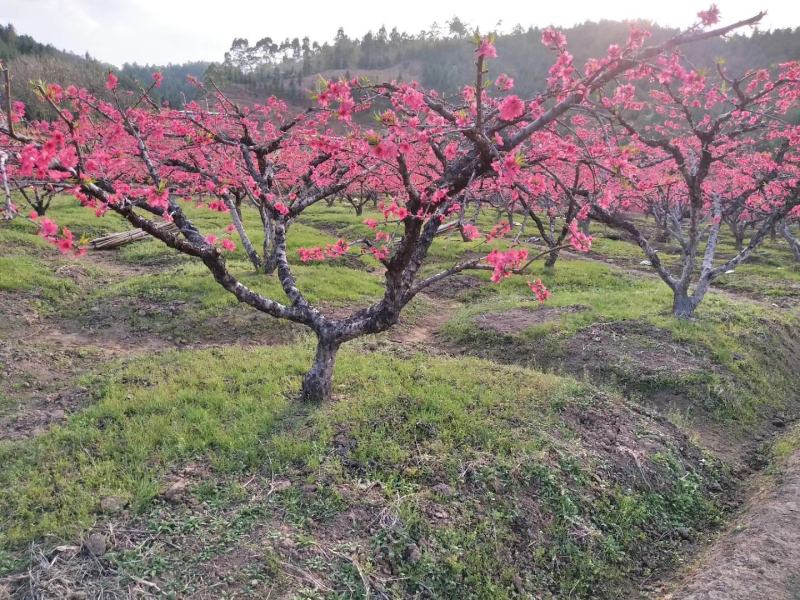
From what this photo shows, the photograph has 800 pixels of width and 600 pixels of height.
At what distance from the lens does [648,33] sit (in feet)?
17.3

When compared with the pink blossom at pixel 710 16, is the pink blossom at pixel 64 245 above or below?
below

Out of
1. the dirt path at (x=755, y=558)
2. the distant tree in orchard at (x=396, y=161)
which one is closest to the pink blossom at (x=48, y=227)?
the distant tree in orchard at (x=396, y=161)

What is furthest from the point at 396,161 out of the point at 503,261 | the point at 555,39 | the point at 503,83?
the point at 555,39

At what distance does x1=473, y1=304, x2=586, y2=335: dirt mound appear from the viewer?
38.2 ft

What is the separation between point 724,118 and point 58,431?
12.2m

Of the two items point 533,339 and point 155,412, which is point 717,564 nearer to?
point 533,339

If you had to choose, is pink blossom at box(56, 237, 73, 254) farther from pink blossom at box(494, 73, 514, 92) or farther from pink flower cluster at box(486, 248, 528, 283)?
pink blossom at box(494, 73, 514, 92)

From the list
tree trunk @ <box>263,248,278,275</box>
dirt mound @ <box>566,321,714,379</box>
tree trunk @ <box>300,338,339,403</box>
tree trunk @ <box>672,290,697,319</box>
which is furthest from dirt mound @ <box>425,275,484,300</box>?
tree trunk @ <box>300,338,339,403</box>

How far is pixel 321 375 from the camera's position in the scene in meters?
7.00

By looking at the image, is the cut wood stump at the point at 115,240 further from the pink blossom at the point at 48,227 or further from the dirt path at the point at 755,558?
the dirt path at the point at 755,558

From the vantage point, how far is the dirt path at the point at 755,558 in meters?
4.71

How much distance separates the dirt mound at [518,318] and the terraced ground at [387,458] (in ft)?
0.49

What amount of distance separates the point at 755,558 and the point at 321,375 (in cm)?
547

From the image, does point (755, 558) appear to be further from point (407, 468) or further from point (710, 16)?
point (710, 16)
